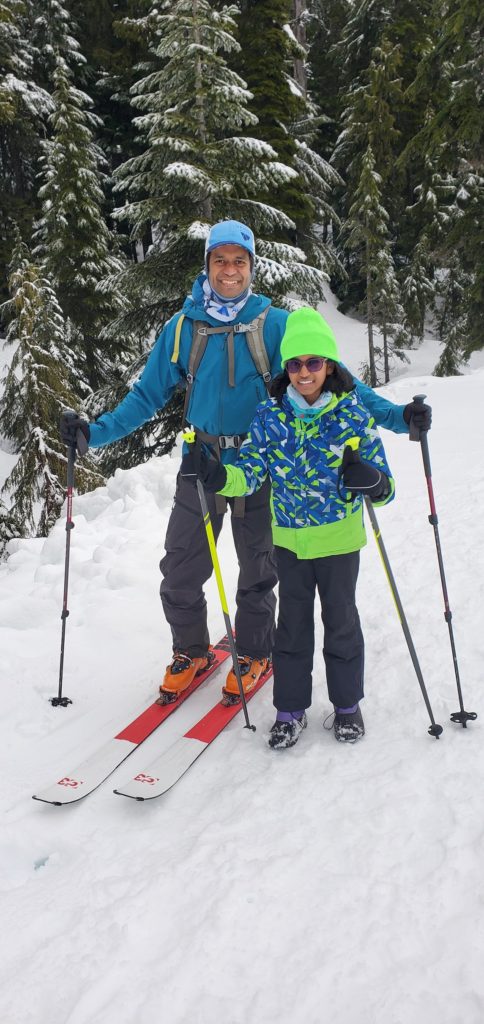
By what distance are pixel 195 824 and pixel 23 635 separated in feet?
7.29

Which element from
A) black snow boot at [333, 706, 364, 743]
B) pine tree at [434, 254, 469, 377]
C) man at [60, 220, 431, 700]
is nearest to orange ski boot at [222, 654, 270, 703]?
man at [60, 220, 431, 700]

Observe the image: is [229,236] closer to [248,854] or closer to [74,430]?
[74,430]

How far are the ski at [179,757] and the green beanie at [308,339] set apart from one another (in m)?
1.93

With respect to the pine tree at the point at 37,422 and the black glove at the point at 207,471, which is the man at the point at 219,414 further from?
the pine tree at the point at 37,422

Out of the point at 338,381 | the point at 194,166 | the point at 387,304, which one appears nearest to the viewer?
the point at 338,381

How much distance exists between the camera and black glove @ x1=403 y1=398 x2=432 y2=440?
3.11m

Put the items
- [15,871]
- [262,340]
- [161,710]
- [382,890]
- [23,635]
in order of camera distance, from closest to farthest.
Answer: [382,890] < [15,871] < [262,340] < [161,710] < [23,635]

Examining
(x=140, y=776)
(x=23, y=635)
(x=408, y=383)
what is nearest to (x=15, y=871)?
(x=140, y=776)

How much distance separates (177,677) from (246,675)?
15.7 inches

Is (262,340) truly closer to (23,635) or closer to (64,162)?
(23,635)

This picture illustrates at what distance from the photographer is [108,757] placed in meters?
3.40

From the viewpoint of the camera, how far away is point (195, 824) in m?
2.92

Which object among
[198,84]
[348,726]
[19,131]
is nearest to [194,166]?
[198,84]

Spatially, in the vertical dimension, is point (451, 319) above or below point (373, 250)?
below
